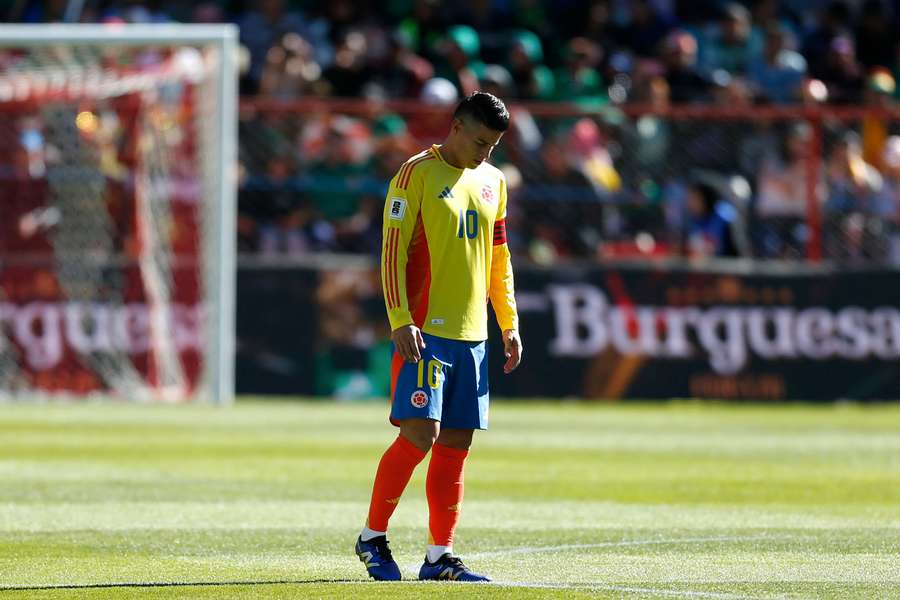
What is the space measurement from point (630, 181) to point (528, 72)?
238 centimetres

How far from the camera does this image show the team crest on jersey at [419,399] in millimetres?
7668

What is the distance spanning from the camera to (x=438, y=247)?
787cm

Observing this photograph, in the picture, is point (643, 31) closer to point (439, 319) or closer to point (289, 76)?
point (289, 76)

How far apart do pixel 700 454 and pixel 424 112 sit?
23.8 feet

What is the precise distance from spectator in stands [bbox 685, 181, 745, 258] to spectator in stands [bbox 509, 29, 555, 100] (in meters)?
2.78

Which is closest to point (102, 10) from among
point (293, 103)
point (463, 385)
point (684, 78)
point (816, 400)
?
point (293, 103)

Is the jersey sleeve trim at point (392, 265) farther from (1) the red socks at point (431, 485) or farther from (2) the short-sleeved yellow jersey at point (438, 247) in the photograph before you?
(1) the red socks at point (431, 485)

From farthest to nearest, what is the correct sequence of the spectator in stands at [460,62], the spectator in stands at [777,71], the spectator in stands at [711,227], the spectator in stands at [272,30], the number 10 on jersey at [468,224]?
the spectator in stands at [272,30] < the spectator in stands at [777,71] < the spectator in stands at [460,62] < the spectator in stands at [711,227] < the number 10 on jersey at [468,224]

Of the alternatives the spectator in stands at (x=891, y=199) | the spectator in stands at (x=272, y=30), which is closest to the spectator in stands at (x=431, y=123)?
the spectator in stands at (x=272, y=30)

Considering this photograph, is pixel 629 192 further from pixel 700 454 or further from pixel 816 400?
pixel 700 454

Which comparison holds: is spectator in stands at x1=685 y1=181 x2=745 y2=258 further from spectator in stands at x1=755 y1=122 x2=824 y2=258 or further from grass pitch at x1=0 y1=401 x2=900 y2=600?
grass pitch at x1=0 y1=401 x2=900 y2=600

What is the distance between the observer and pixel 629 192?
21203 millimetres

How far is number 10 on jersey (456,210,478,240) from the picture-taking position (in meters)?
7.90

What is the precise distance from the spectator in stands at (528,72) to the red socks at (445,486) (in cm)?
1503
